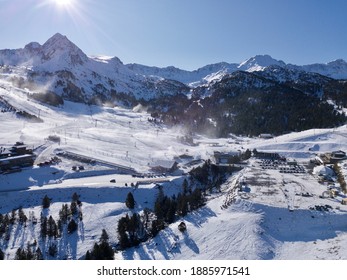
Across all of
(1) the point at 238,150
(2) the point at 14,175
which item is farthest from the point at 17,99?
(1) the point at 238,150

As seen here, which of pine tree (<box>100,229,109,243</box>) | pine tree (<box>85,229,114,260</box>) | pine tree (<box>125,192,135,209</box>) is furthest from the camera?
pine tree (<box>125,192,135,209</box>)

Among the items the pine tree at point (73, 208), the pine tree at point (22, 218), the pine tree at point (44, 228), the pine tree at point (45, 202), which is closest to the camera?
the pine tree at point (44, 228)

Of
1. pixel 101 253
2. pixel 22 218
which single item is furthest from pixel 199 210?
pixel 22 218

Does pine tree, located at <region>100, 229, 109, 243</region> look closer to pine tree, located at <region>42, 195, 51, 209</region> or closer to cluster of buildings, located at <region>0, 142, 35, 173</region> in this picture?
pine tree, located at <region>42, 195, 51, 209</region>

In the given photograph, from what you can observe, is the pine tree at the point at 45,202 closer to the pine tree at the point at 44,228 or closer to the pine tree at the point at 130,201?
the pine tree at the point at 44,228

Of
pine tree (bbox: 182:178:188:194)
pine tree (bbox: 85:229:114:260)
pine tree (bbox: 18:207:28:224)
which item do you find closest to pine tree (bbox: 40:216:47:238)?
pine tree (bbox: 18:207:28:224)

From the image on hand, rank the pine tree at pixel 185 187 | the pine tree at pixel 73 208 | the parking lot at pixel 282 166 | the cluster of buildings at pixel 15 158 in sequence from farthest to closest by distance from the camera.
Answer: the parking lot at pixel 282 166, the cluster of buildings at pixel 15 158, the pine tree at pixel 185 187, the pine tree at pixel 73 208

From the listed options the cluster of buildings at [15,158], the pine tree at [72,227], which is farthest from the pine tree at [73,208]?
the cluster of buildings at [15,158]

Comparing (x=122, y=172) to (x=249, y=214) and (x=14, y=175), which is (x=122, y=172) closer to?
(x=14, y=175)

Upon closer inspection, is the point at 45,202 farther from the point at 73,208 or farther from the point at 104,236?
the point at 104,236
